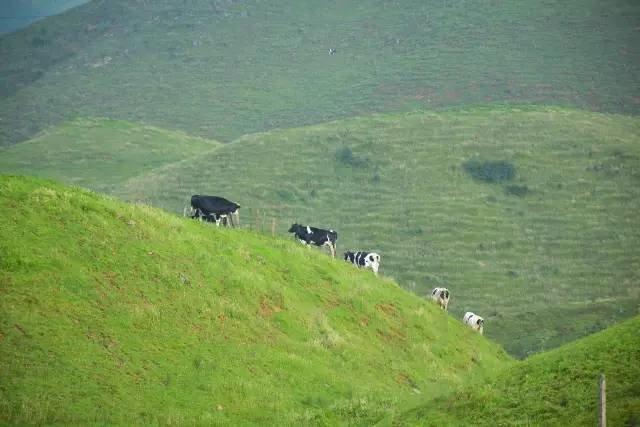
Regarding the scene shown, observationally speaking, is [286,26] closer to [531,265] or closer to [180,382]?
[531,265]

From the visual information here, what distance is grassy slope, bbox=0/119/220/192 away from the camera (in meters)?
114

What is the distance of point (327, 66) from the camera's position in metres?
166

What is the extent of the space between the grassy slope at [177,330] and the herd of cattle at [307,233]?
5653 millimetres

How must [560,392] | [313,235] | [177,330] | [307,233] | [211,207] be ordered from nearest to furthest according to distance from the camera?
[560,392], [177,330], [211,207], [307,233], [313,235]

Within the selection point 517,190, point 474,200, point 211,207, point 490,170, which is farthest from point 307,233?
point 490,170

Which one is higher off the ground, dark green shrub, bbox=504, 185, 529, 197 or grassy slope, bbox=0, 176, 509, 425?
dark green shrub, bbox=504, 185, 529, 197

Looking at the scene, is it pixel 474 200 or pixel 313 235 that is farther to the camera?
pixel 474 200

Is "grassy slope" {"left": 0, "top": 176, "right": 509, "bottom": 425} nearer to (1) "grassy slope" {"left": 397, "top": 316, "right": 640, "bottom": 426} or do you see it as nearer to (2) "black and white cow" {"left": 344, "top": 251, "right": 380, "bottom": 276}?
(1) "grassy slope" {"left": 397, "top": 316, "right": 640, "bottom": 426}

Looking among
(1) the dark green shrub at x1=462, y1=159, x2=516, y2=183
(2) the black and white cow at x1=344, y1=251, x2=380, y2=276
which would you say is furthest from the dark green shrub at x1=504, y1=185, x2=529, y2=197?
(2) the black and white cow at x1=344, y1=251, x2=380, y2=276

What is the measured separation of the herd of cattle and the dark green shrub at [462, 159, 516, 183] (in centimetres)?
4648

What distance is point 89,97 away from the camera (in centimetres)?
17012

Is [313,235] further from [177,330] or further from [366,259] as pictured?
[177,330]

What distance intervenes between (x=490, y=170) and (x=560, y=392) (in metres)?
75.5

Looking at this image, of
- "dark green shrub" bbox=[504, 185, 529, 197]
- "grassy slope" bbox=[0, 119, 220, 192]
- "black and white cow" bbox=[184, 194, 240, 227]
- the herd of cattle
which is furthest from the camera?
"grassy slope" bbox=[0, 119, 220, 192]
